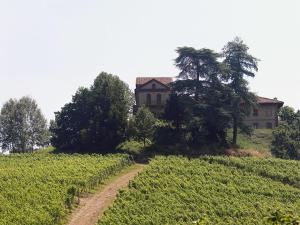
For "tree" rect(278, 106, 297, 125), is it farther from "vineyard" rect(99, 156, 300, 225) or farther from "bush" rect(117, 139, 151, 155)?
"bush" rect(117, 139, 151, 155)

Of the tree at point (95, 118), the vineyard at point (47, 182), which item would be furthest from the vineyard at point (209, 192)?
the tree at point (95, 118)

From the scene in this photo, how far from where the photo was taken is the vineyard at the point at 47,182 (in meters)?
34.2

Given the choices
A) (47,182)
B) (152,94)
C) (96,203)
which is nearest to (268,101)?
(152,94)

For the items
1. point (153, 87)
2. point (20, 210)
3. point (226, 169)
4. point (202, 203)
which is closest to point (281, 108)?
point (153, 87)

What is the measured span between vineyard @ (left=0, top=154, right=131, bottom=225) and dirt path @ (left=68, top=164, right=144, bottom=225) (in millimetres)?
764

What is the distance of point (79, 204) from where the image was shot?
125ft

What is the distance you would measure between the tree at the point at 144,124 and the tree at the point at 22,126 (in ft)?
82.9

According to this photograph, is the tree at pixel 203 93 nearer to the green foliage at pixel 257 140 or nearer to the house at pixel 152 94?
the green foliage at pixel 257 140

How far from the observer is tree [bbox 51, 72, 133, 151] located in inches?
2218

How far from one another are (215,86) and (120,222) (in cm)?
2870

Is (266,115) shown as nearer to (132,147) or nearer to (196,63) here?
(196,63)

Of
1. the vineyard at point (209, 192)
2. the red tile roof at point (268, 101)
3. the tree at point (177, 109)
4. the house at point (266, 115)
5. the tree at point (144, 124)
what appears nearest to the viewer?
the vineyard at point (209, 192)

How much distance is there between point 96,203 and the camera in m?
38.7

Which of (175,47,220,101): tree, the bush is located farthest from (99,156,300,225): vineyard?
(175,47,220,101): tree
